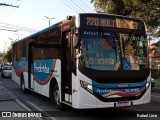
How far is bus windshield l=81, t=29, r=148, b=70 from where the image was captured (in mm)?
9828

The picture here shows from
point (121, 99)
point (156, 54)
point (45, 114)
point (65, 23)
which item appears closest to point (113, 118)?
point (121, 99)

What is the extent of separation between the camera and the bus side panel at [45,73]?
1218 cm

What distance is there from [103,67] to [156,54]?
43.8 metres

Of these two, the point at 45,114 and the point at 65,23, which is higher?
the point at 65,23

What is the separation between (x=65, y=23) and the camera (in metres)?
11.2

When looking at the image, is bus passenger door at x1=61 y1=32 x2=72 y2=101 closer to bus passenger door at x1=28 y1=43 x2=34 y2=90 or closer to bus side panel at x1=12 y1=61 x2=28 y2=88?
bus passenger door at x1=28 y1=43 x2=34 y2=90

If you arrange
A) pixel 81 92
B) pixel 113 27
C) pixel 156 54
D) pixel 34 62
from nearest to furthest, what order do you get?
pixel 81 92 < pixel 113 27 < pixel 34 62 < pixel 156 54

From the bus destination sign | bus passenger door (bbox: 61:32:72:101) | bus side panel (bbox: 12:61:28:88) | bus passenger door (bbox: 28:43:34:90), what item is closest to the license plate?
bus passenger door (bbox: 61:32:72:101)

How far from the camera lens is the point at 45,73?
13.8 metres

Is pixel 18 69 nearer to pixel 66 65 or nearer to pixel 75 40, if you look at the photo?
pixel 66 65

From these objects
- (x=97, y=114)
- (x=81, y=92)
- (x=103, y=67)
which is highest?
(x=103, y=67)

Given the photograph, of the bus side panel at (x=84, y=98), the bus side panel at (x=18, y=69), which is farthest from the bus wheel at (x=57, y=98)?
the bus side panel at (x=18, y=69)

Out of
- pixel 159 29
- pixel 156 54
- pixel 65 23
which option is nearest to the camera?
pixel 65 23

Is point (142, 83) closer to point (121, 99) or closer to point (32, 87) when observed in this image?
point (121, 99)
